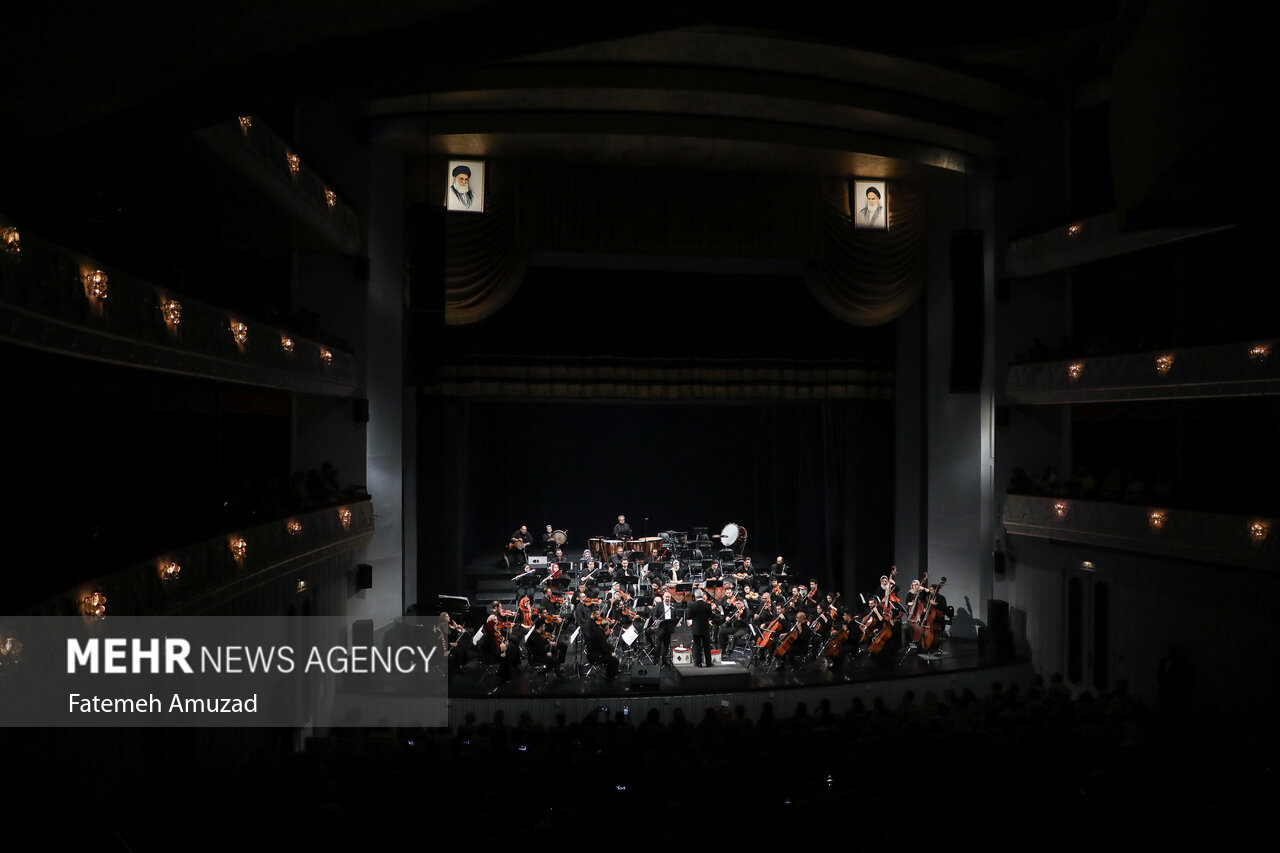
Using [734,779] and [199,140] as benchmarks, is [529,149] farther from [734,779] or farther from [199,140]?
[734,779]

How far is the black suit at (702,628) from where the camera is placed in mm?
15914

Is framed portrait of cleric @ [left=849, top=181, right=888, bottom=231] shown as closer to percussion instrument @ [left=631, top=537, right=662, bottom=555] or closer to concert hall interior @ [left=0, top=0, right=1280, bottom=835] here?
concert hall interior @ [left=0, top=0, right=1280, bottom=835]

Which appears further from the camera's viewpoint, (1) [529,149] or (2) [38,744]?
(1) [529,149]

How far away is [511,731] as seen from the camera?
10.9 meters

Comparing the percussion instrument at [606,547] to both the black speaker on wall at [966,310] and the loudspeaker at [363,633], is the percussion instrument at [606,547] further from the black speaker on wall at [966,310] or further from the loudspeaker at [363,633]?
the black speaker on wall at [966,310]

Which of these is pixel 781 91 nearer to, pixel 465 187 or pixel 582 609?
pixel 465 187

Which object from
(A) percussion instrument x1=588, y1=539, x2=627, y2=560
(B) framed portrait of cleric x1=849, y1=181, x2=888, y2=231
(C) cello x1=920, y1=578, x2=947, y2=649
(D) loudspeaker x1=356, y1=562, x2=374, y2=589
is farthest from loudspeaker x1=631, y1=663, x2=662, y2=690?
(B) framed portrait of cleric x1=849, y1=181, x2=888, y2=231

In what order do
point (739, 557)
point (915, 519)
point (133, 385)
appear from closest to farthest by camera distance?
point (133, 385), point (915, 519), point (739, 557)

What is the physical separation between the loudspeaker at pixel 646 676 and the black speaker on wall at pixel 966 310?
8612mm

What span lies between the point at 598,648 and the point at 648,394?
7948 mm

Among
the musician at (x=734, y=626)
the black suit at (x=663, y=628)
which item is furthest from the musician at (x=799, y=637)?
the black suit at (x=663, y=628)

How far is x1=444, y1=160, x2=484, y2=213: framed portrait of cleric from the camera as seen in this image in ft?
64.0

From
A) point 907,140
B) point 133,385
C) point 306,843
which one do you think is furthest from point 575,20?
point 907,140

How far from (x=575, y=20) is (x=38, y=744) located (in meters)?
9.07
